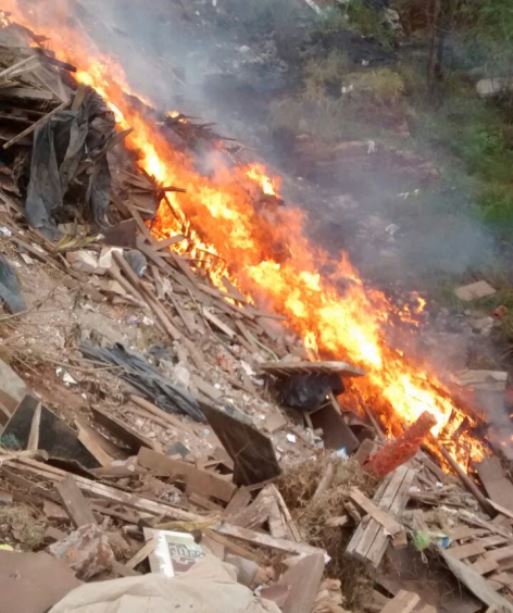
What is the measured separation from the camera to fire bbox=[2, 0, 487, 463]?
10.1 metres

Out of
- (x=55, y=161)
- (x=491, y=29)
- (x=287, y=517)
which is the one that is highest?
(x=491, y=29)

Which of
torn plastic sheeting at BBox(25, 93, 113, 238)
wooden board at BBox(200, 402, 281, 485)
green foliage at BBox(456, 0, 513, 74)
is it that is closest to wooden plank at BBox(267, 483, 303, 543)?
wooden board at BBox(200, 402, 281, 485)

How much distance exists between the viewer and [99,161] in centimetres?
967

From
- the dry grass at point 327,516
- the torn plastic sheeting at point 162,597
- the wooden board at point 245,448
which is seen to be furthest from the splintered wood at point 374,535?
the torn plastic sheeting at point 162,597

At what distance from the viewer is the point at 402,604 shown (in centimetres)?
509

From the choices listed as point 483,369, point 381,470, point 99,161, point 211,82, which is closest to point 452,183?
point 483,369

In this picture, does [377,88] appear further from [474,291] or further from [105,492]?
[105,492]

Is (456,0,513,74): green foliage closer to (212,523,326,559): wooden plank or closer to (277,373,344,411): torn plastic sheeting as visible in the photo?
(277,373,344,411): torn plastic sheeting

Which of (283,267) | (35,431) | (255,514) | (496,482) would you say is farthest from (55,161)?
(496,482)

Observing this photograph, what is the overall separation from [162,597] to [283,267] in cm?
856

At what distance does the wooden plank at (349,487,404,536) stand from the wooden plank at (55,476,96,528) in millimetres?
2315

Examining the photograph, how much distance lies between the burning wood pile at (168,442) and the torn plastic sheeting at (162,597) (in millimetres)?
12

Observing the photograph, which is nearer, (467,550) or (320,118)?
(467,550)

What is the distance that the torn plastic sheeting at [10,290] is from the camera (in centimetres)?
734
